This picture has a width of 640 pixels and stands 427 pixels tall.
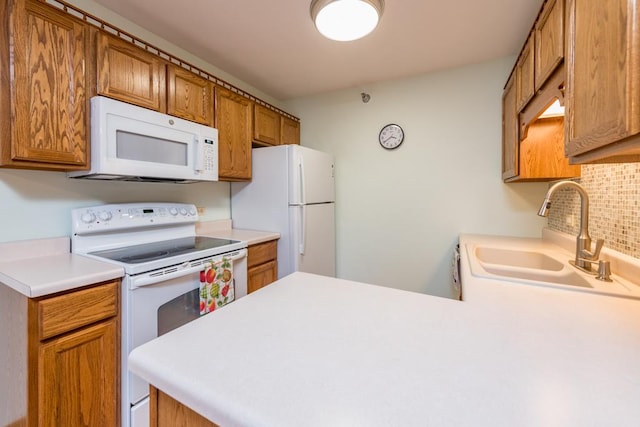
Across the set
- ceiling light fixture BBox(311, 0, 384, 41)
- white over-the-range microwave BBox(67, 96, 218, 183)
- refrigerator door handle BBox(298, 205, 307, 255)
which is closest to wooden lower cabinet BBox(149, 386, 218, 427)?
white over-the-range microwave BBox(67, 96, 218, 183)

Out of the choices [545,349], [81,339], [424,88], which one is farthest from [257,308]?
[424,88]

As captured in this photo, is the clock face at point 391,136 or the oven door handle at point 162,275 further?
the clock face at point 391,136

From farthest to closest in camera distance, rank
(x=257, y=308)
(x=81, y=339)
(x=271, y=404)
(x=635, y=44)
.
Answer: (x=81, y=339) < (x=257, y=308) < (x=635, y=44) < (x=271, y=404)

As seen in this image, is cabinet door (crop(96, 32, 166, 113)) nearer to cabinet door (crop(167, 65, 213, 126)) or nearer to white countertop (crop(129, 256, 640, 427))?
cabinet door (crop(167, 65, 213, 126))

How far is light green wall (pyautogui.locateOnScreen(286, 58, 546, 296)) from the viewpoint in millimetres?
2281

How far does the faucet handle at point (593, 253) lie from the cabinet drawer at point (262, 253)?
1.96m

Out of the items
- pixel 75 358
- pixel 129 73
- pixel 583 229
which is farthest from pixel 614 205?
pixel 129 73

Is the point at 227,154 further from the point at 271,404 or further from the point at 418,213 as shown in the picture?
the point at 271,404

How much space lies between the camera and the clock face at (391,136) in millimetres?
2613

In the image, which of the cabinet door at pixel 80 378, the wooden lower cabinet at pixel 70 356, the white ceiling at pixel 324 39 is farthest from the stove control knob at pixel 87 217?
the white ceiling at pixel 324 39

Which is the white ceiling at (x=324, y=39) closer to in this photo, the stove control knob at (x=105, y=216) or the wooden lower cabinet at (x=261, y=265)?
the stove control knob at (x=105, y=216)

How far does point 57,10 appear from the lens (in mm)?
1289

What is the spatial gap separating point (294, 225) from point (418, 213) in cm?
119

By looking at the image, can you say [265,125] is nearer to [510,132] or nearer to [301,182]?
[301,182]
